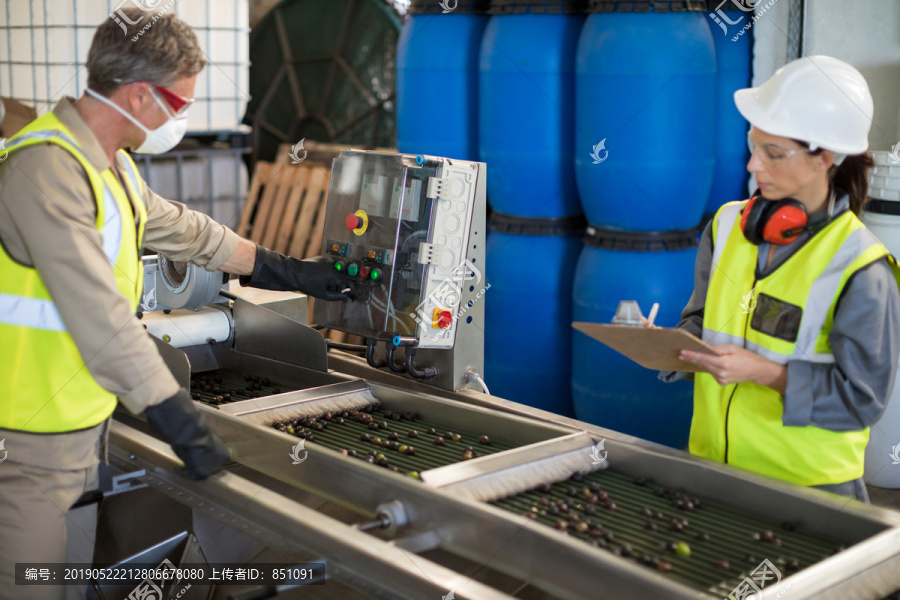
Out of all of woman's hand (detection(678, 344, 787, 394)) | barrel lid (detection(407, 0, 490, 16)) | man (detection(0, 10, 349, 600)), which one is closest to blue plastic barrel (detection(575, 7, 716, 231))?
barrel lid (detection(407, 0, 490, 16))

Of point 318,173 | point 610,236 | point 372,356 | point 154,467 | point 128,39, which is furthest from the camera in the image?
point 318,173

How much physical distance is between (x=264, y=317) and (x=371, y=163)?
74 cm

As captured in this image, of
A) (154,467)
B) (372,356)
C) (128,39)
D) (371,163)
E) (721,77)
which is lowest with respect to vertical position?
(154,467)

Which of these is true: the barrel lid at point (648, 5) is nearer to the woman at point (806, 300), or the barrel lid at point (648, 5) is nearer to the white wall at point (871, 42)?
the white wall at point (871, 42)

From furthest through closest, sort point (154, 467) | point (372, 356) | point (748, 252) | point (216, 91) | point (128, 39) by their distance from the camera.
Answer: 1. point (216, 91)
2. point (372, 356)
3. point (154, 467)
4. point (748, 252)
5. point (128, 39)

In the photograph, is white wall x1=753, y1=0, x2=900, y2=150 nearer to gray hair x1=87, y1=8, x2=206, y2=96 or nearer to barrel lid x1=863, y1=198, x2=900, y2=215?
barrel lid x1=863, y1=198, x2=900, y2=215

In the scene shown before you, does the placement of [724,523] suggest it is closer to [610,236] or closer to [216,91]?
[610,236]

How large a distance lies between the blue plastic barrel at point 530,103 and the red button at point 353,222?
1420 mm

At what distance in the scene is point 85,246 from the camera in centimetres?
174

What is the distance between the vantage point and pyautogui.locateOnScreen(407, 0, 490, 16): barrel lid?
162 inches

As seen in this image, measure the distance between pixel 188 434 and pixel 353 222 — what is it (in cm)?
100

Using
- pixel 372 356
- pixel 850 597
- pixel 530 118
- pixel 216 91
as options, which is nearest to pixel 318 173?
pixel 216 91

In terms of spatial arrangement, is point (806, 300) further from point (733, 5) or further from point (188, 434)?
point (733, 5)

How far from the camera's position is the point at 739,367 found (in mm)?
1948
